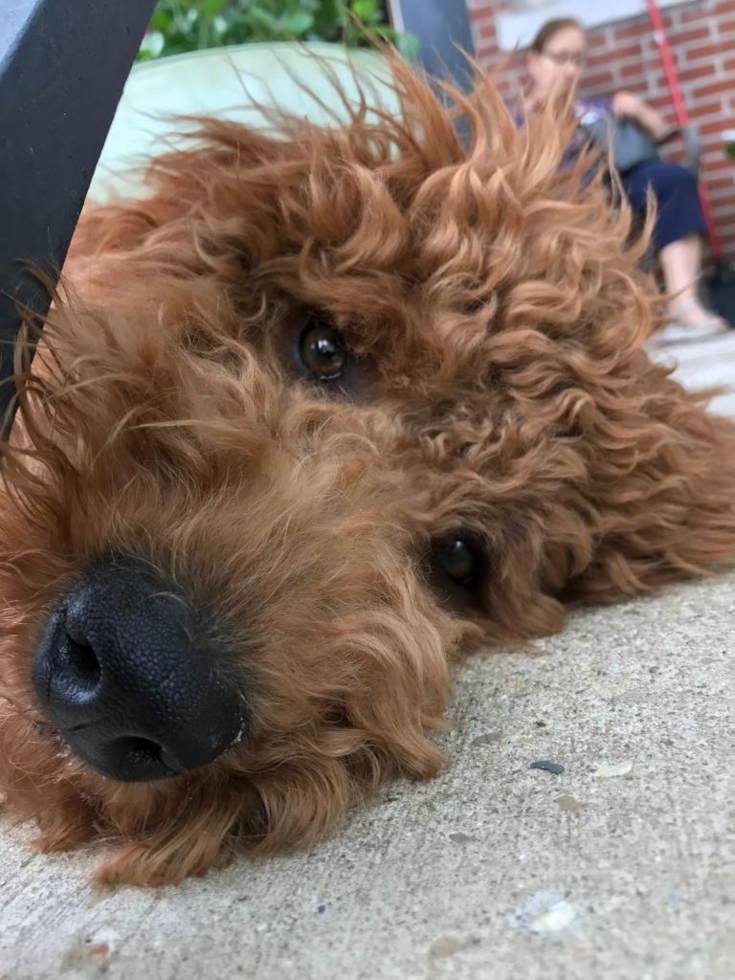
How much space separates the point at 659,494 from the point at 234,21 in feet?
11.8

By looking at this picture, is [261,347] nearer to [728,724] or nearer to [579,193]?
[579,193]

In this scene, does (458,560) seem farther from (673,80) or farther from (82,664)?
(673,80)

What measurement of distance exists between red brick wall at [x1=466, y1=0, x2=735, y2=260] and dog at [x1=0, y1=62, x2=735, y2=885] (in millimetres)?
5898

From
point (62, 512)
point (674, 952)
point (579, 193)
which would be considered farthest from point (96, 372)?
point (579, 193)

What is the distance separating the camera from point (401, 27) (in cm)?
399

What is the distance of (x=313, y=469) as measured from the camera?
1329 millimetres

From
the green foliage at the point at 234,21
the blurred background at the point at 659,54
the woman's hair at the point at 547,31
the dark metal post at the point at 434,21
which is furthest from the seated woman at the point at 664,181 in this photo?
the dark metal post at the point at 434,21

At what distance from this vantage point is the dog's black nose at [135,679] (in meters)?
0.98

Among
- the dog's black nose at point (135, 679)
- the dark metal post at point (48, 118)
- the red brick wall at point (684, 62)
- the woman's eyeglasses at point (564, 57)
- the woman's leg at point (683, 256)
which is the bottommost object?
the woman's leg at point (683, 256)

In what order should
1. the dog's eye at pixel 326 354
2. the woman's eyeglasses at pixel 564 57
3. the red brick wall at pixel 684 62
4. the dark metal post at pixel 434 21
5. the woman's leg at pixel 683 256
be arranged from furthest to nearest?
the red brick wall at pixel 684 62 < the woman's eyeglasses at pixel 564 57 < the woman's leg at pixel 683 256 < the dark metal post at pixel 434 21 < the dog's eye at pixel 326 354

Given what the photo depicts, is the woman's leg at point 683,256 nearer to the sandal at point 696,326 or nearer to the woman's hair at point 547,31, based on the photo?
the sandal at point 696,326

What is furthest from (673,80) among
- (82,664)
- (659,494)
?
(82,664)

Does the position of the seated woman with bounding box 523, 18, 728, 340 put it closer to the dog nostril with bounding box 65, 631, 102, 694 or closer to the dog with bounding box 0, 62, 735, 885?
the dog with bounding box 0, 62, 735, 885

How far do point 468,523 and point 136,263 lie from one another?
0.72 metres
